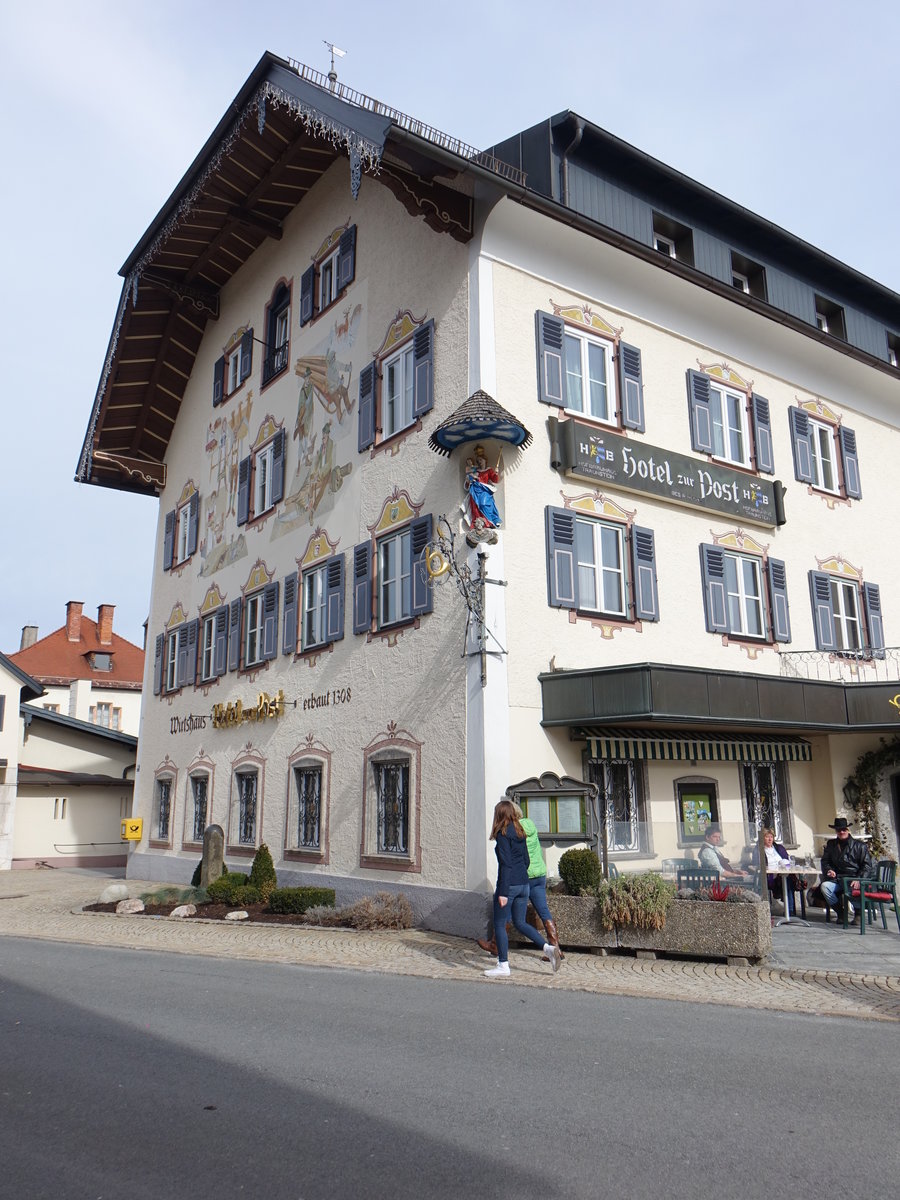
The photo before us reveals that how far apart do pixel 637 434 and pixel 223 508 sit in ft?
35.7

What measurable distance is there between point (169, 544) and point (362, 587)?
11131 mm

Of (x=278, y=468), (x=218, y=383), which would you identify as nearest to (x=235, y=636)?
(x=278, y=468)

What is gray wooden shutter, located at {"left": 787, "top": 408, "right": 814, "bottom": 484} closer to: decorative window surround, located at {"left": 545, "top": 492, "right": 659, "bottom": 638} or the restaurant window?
decorative window surround, located at {"left": 545, "top": 492, "right": 659, "bottom": 638}

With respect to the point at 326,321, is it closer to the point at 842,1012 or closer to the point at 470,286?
the point at 470,286

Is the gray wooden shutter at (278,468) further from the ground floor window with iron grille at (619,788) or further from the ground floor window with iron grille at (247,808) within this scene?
the ground floor window with iron grille at (619,788)

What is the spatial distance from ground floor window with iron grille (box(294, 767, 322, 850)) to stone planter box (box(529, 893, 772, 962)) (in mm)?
6689

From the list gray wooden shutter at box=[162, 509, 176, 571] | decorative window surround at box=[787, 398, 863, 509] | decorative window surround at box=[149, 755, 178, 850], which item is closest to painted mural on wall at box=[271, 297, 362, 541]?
gray wooden shutter at box=[162, 509, 176, 571]

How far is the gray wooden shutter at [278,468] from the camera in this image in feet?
67.9

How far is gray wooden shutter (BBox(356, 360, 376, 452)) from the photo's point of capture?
17438 millimetres

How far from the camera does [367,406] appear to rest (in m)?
17.6

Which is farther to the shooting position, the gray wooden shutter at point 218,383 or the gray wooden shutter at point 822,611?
the gray wooden shutter at point 218,383

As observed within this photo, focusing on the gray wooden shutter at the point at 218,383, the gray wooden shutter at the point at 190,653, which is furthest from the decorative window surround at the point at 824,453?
the gray wooden shutter at the point at 190,653

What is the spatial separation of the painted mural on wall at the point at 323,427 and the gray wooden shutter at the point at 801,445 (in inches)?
324

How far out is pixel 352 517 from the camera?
696 inches
